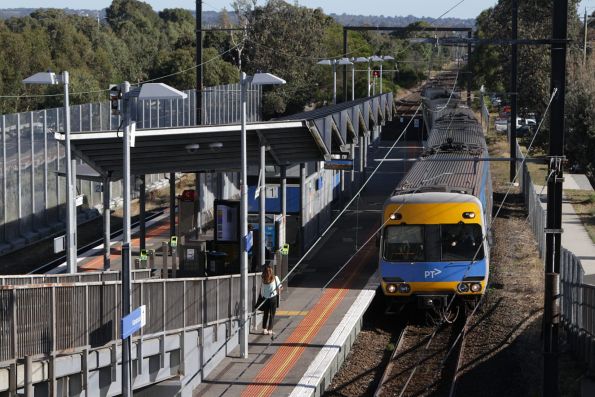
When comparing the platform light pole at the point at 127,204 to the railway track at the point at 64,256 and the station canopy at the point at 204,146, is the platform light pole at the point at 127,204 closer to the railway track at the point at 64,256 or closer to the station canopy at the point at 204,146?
the station canopy at the point at 204,146

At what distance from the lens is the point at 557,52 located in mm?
16922

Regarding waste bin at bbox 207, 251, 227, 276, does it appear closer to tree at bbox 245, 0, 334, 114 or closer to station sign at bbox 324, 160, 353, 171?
station sign at bbox 324, 160, 353, 171

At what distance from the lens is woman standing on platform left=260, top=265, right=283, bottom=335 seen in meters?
20.8

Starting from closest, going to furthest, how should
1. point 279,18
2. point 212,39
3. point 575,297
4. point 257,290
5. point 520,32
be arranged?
1. point 575,297
2. point 257,290
3. point 520,32
4. point 279,18
5. point 212,39

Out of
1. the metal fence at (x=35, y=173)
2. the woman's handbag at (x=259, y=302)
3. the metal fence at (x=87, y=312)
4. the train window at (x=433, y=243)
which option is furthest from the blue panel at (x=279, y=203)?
the metal fence at (x=87, y=312)

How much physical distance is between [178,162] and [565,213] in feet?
65.1

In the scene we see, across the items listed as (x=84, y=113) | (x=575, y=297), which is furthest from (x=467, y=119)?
(x=575, y=297)

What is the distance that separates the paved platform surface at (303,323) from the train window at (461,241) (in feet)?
8.33

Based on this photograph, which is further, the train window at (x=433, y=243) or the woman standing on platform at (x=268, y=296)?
the train window at (x=433, y=243)

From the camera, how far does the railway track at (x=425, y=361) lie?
18609 millimetres

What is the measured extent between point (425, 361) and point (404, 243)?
2878mm

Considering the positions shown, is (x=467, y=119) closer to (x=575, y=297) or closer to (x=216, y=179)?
(x=216, y=179)

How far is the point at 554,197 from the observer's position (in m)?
17.2

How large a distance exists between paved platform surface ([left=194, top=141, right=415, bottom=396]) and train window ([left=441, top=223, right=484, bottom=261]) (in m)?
2.54
